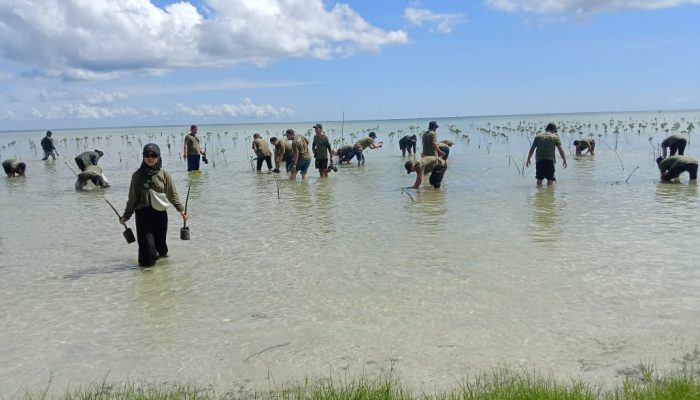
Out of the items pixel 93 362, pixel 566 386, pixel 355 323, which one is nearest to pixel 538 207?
pixel 355 323

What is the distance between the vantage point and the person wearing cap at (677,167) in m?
13.6

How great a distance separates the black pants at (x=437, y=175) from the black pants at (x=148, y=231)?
7.84 metres

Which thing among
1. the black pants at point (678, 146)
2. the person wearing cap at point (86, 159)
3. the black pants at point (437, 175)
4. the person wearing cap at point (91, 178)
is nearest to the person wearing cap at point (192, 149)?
the person wearing cap at point (86, 159)

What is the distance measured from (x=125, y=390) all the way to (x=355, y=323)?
2049 millimetres

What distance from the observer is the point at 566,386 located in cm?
388

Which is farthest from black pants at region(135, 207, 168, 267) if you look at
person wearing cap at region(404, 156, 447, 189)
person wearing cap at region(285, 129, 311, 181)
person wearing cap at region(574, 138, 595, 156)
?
person wearing cap at region(574, 138, 595, 156)

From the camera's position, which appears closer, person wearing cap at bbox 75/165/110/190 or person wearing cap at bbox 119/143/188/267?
person wearing cap at bbox 119/143/188/267

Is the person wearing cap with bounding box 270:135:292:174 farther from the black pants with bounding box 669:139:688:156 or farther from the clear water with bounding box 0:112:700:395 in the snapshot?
the black pants with bounding box 669:139:688:156

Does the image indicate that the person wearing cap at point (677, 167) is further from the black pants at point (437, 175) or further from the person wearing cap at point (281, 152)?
the person wearing cap at point (281, 152)

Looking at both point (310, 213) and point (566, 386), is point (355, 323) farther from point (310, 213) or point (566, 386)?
point (310, 213)

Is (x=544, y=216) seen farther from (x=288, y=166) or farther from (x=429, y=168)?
(x=288, y=166)

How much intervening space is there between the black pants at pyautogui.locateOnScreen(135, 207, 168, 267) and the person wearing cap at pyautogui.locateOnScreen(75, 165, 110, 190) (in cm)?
946

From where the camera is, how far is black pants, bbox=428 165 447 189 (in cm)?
1379

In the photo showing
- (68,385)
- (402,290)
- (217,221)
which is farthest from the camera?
(217,221)
